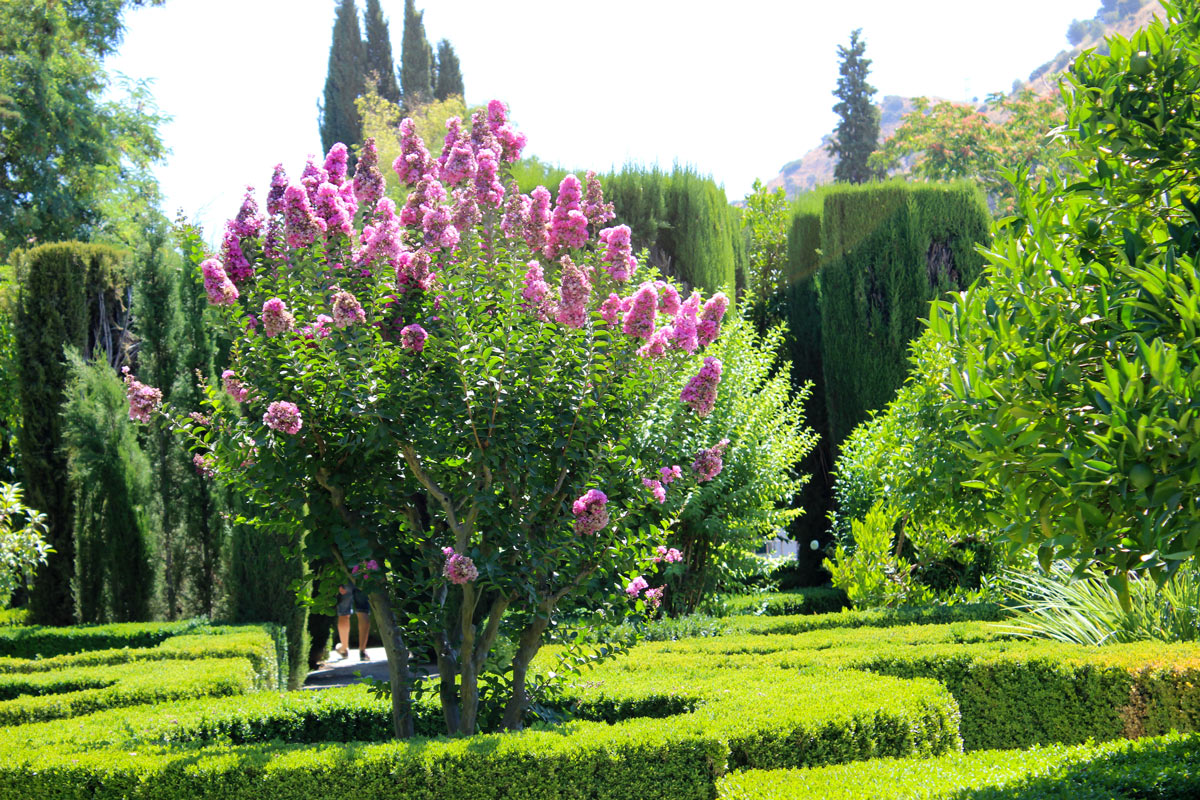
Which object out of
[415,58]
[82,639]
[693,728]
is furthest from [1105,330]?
[415,58]

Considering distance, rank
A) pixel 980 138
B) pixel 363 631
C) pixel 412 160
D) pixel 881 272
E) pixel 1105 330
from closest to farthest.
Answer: pixel 1105 330 < pixel 412 160 < pixel 363 631 < pixel 881 272 < pixel 980 138

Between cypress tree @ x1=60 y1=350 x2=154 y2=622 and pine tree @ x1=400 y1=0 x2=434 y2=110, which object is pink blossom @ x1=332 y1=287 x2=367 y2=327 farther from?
pine tree @ x1=400 y1=0 x2=434 y2=110

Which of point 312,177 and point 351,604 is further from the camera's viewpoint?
point 351,604

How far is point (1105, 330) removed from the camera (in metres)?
3.12

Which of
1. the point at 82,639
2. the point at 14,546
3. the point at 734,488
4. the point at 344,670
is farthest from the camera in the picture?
the point at 344,670

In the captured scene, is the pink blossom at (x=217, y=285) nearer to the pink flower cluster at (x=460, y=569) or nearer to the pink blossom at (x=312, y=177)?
the pink blossom at (x=312, y=177)

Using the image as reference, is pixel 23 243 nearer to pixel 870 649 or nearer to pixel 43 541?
pixel 43 541

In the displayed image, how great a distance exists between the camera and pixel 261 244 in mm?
4695

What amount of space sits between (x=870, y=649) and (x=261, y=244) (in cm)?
486

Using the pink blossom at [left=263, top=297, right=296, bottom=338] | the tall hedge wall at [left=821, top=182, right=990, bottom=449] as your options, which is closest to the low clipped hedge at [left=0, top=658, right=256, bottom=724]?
the pink blossom at [left=263, top=297, right=296, bottom=338]

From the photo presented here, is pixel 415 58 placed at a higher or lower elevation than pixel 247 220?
higher

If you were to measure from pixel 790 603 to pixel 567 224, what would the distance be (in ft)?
22.2

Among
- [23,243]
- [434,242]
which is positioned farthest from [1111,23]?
[434,242]

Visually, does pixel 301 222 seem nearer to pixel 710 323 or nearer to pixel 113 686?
pixel 710 323
